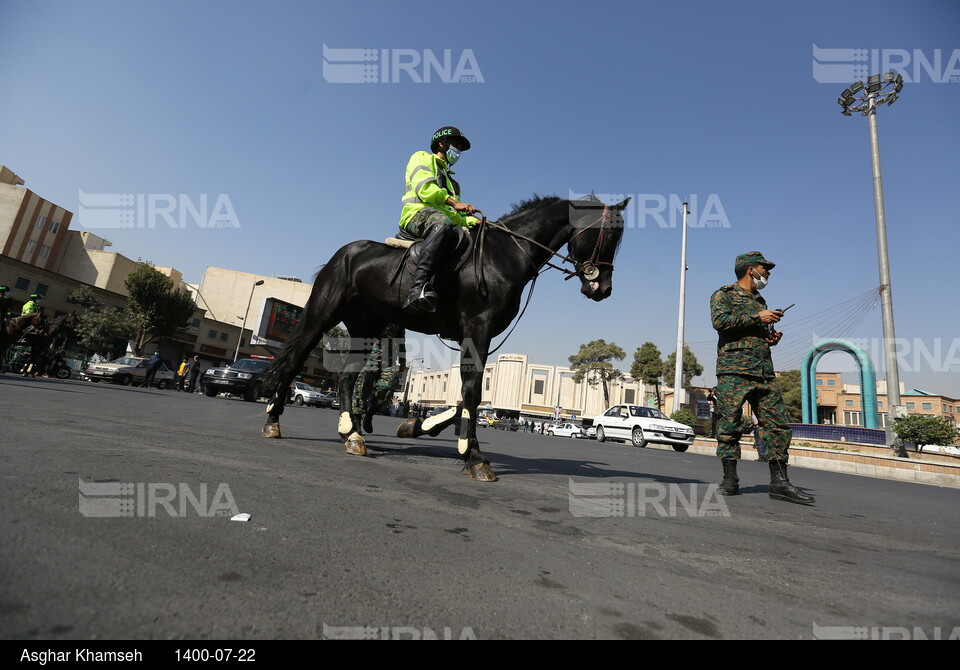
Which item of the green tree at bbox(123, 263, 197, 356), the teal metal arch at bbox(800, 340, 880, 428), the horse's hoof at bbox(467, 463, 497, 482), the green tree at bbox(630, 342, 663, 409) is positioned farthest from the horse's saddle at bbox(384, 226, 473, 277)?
the green tree at bbox(630, 342, 663, 409)

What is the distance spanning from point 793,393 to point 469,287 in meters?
72.4

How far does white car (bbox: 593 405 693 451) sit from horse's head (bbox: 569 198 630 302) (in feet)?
51.4

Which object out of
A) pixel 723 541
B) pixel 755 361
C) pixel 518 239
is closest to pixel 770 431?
pixel 755 361

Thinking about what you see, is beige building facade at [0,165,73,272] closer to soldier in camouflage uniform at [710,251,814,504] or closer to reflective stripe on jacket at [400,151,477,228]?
reflective stripe on jacket at [400,151,477,228]

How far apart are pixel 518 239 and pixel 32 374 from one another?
19.5 meters

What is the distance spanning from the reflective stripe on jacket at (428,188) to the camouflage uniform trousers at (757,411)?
291cm

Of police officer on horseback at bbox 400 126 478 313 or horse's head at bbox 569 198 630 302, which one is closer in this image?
police officer on horseback at bbox 400 126 478 313

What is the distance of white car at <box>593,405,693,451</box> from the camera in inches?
734

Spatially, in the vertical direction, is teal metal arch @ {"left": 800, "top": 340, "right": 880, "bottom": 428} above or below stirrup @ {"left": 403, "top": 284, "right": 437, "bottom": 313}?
above

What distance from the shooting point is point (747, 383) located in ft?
14.4

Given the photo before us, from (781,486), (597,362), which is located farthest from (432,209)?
(597,362)

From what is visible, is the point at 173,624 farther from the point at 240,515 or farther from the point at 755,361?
the point at 755,361
